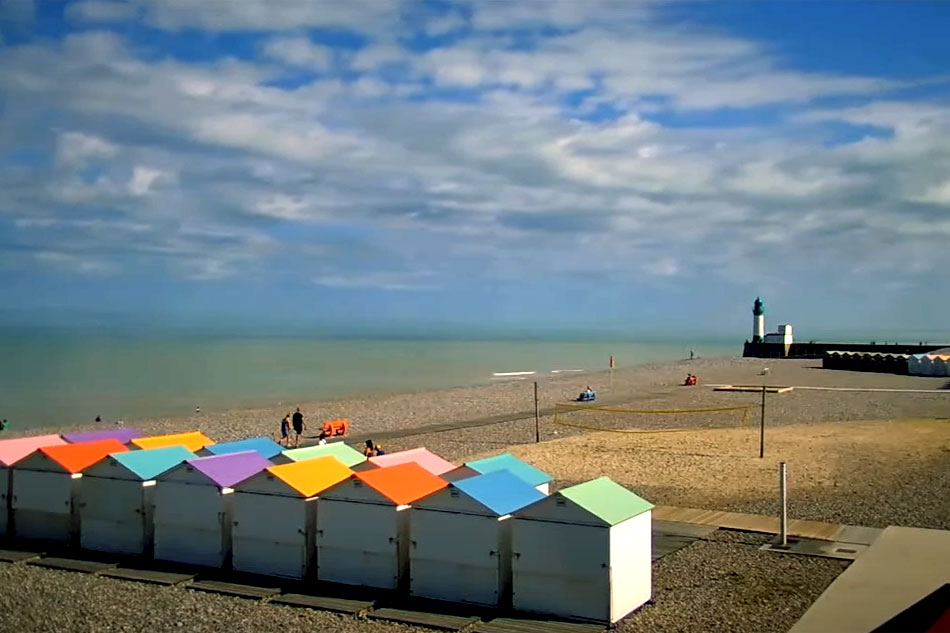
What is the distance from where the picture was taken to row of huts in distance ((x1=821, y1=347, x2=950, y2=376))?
56975mm

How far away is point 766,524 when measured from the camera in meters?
16.1

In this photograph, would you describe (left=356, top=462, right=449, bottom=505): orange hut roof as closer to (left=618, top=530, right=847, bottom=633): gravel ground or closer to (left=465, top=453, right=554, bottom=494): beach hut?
(left=465, top=453, right=554, bottom=494): beach hut

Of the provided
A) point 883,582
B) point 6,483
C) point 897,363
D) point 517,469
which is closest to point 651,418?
point 517,469

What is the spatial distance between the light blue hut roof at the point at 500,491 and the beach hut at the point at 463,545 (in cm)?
2

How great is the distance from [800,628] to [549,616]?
302 centimetres

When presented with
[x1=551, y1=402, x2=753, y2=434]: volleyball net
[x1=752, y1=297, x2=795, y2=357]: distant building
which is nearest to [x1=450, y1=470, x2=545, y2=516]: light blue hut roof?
[x1=551, y1=402, x2=753, y2=434]: volleyball net

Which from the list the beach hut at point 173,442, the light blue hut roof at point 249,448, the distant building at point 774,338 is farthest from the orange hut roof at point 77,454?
the distant building at point 774,338

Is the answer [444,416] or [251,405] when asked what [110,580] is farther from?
[251,405]

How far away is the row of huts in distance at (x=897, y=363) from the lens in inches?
2243

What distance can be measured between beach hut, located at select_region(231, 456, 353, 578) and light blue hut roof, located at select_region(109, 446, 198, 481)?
174 cm

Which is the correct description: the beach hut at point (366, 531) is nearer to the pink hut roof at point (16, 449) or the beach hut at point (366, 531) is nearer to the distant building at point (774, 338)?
the pink hut roof at point (16, 449)

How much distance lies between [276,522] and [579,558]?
461cm

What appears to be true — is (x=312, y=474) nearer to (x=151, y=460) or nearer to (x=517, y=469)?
(x=151, y=460)

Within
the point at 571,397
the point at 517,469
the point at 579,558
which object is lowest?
the point at 571,397
